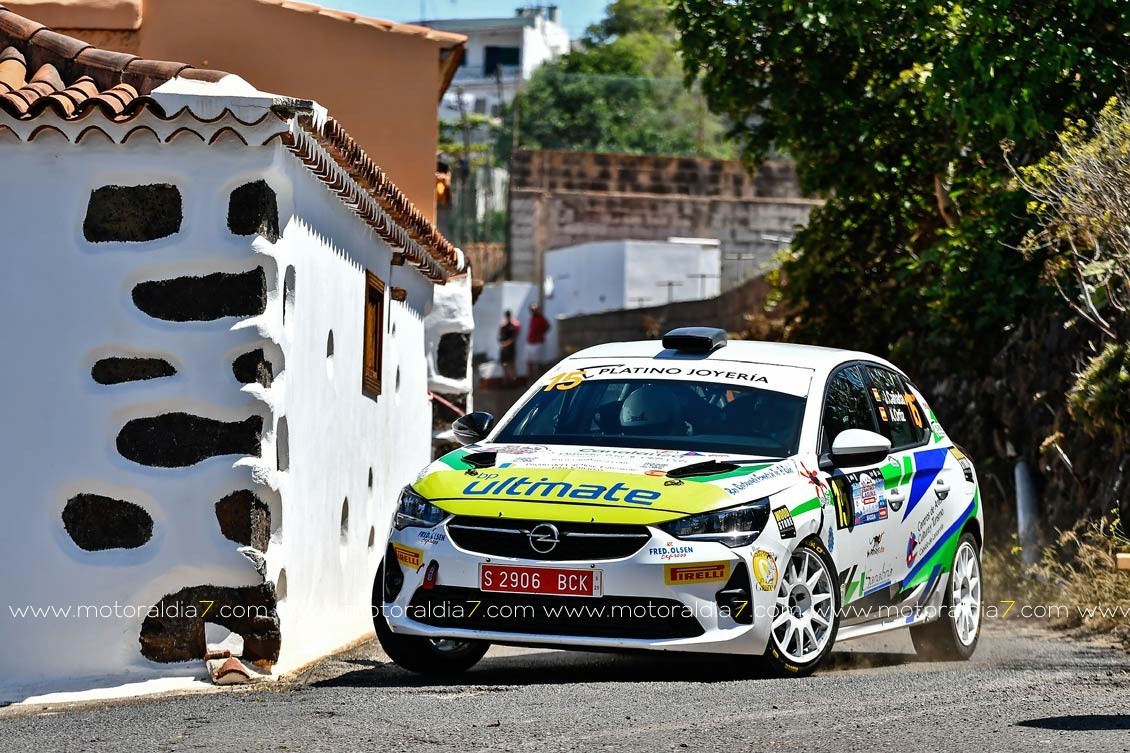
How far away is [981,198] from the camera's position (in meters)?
16.4

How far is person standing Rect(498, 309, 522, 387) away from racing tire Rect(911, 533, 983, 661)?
2368cm

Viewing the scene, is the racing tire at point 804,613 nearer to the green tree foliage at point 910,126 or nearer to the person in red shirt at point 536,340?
the green tree foliage at point 910,126

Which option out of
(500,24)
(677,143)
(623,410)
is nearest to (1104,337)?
(623,410)

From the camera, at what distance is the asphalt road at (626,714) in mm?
6117

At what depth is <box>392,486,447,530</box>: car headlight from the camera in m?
7.92

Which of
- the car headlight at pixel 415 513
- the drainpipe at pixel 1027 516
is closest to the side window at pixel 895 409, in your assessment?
the car headlight at pixel 415 513

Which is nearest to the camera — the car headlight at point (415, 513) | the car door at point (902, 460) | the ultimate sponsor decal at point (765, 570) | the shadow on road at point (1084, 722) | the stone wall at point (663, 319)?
the shadow on road at point (1084, 722)

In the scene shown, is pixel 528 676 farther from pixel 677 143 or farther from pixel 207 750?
pixel 677 143

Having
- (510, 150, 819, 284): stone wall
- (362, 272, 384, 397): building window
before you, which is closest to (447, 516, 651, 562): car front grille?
(362, 272, 384, 397): building window

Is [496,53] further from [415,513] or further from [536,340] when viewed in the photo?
[415,513]

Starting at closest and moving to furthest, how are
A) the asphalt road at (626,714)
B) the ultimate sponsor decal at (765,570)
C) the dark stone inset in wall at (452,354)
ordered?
the asphalt road at (626,714) < the ultimate sponsor decal at (765,570) < the dark stone inset in wall at (452,354)

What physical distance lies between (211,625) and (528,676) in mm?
1557

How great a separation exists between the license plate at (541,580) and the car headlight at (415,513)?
1.26 feet

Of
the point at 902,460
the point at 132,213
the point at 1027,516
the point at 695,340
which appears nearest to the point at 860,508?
the point at 902,460
